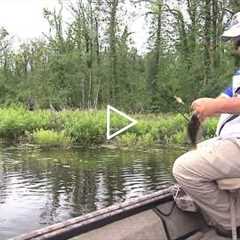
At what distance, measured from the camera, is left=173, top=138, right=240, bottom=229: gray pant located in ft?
11.5

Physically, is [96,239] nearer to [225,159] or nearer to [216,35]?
[225,159]

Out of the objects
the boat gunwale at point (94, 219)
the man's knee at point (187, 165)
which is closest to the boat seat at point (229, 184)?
the man's knee at point (187, 165)

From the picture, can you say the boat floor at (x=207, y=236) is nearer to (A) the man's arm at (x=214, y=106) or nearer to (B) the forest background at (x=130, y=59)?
(A) the man's arm at (x=214, y=106)

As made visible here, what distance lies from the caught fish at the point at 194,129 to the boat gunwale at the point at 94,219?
1.70 ft

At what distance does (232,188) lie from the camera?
3520mm

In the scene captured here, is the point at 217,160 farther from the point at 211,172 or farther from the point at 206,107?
the point at 206,107

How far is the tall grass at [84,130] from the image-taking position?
63.1 feet

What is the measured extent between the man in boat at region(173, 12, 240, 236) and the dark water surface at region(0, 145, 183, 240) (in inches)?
172

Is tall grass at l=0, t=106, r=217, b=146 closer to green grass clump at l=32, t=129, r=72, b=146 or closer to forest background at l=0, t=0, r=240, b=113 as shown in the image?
green grass clump at l=32, t=129, r=72, b=146

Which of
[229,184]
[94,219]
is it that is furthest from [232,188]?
[94,219]

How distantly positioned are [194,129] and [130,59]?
30.2m

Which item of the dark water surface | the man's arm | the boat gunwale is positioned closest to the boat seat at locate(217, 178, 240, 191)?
the man's arm

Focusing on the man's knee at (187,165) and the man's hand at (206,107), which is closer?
the man's hand at (206,107)

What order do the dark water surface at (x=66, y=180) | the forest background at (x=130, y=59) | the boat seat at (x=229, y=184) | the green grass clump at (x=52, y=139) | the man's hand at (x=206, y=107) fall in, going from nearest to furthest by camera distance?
1. the man's hand at (x=206, y=107)
2. the boat seat at (x=229, y=184)
3. the dark water surface at (x=66, y=180)
4. the green grass clump at (x=52, y=139)
5. the forest background at (x=130, y=59)
